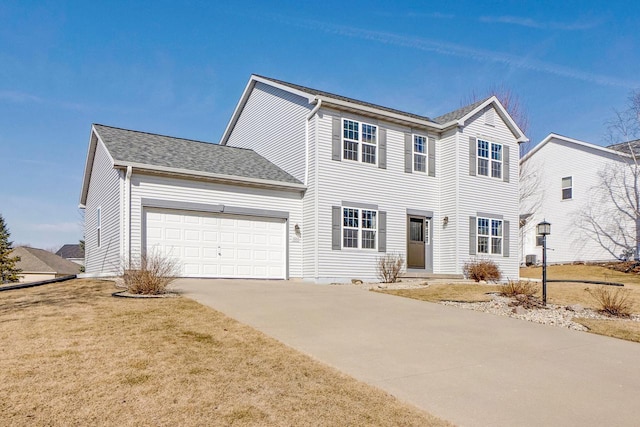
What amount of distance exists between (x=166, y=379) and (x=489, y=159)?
17.1m

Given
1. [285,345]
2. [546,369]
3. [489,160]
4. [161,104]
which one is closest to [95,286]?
[285,345]

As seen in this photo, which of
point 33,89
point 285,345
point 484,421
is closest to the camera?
point 484,421

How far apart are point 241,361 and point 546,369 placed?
3927mm

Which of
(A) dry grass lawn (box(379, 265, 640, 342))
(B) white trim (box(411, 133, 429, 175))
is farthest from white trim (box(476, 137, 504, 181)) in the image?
(A) dry grass lawn (box(379, 265, 640, 342))

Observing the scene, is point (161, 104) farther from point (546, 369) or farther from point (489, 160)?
point (546, 369)

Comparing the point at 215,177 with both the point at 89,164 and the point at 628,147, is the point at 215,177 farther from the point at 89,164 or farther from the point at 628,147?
the point at 628,147

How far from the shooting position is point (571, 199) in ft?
87.8

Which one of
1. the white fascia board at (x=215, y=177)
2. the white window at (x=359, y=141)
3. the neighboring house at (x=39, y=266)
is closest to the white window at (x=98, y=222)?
the white fascia board at (x=215, y=177)

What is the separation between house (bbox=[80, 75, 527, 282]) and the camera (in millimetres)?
13977

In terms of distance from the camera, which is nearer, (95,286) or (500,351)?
(500,351)

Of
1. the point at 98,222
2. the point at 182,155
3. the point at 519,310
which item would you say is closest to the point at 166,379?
the point at 519,310

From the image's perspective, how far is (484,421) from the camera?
13.5ft

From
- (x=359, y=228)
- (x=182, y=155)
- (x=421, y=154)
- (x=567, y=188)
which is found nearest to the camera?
(x=182, y=155)

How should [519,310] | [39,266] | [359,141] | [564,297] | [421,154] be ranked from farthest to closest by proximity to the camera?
[39,266] < [421,154] < [359,141] < [564,297] < [519,310]
